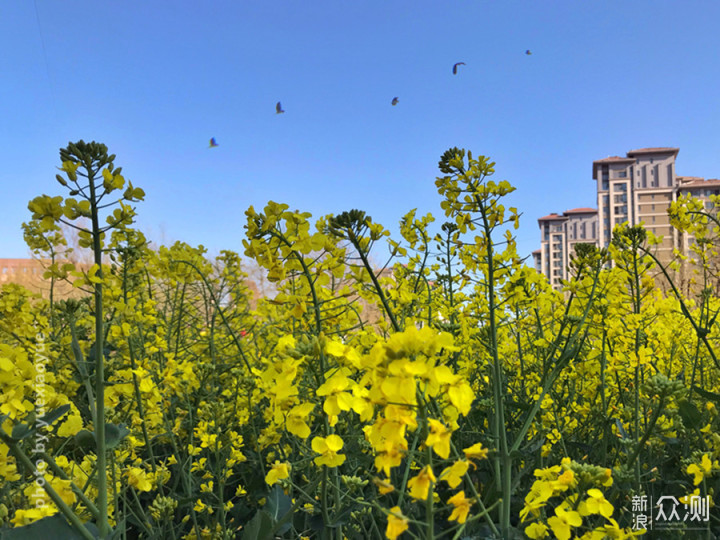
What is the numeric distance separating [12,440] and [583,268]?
2802 mm

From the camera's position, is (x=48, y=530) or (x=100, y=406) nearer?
(x=48, y=530)

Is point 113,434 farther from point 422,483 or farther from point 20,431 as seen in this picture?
point 422,483

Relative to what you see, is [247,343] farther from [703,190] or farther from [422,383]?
[703,190]

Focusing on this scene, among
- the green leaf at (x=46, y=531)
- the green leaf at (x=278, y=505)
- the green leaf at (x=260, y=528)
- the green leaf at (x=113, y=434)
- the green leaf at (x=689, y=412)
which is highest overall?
the green leaf at (x=113, y=434)

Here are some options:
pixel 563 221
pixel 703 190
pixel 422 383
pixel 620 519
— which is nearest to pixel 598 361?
pixel 620 519

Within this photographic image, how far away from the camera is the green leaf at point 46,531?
3.77ft

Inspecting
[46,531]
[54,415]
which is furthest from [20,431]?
[46,531]

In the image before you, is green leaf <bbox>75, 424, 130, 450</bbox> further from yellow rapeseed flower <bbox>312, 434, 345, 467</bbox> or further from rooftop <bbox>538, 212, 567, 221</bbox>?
rooftop <bbox>538, 212, 567, 221</bbox>

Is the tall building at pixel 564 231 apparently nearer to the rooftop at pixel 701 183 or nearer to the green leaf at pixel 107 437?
the rooftop at pixel 701 183

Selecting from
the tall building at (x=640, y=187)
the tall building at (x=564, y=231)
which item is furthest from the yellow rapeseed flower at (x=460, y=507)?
→ the tall building at (x=564, y=231)

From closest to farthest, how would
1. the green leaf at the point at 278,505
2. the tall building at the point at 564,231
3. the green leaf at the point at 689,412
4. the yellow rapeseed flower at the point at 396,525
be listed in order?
the yellow rapeseed flower at the point at 396,525
the green leaf at the point at 278,505
the green leaf at the point at 689,412
the tall building at the point at 564,231

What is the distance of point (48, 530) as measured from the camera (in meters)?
1.17

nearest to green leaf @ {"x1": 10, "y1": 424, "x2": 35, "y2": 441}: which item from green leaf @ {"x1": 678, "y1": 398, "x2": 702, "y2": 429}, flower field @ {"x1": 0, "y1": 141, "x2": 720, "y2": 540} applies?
flower field @ {"x1": 0, "y1": 141, "x2": 720, "y2": 540}

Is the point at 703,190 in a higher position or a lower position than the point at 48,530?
higher
